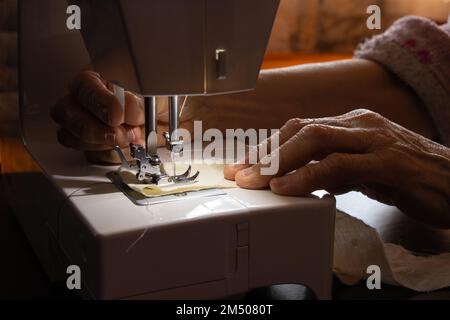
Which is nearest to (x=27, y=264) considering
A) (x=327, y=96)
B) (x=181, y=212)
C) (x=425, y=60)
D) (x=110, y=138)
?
(x=110, y=138)

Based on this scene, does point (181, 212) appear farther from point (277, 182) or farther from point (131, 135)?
point (131, 135)

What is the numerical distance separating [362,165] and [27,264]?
0.45 meters

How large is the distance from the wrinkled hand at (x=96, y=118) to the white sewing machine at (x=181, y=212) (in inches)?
2.2

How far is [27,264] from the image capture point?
0.84m

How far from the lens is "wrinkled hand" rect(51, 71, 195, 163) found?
0.82 metres

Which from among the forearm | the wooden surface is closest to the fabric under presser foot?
the wooden surface

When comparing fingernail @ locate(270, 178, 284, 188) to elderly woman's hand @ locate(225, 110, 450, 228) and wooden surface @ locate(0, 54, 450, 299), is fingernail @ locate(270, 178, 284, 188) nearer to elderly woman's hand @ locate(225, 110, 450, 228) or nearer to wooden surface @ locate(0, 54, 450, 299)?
elderly woman's hand @ locate(225, 110, 450, 228)

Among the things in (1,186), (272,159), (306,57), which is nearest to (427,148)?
(272,159)

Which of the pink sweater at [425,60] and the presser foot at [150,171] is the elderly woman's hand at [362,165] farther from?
the pink sweater at [425,60]

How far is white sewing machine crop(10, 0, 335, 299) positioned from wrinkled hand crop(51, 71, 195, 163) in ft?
0.18

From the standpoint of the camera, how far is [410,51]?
49.4 inches

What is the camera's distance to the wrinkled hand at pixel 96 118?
0.82 m

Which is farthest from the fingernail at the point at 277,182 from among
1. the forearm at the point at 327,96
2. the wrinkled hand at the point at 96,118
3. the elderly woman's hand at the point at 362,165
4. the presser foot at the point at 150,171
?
the forearm at the point at 327,96
